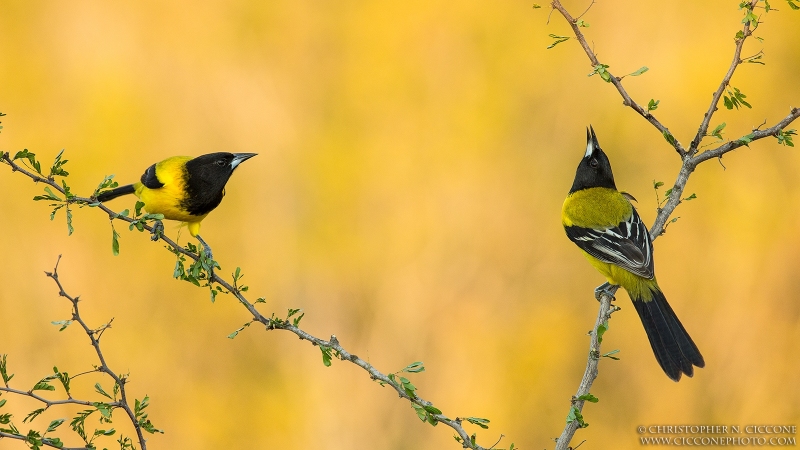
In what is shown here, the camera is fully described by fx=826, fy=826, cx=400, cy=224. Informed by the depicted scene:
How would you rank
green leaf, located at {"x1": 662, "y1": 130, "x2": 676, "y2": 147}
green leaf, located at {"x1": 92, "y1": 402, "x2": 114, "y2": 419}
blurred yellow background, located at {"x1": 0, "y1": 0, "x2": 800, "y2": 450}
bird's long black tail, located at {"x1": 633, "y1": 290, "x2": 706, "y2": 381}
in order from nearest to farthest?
green leaf, located at {"x1": 92, "y1": 402, "x2": 114, "y2": 419} → green leaf, located at {"x1": 662, "y1": 130, "x2": 676, "y2": 147} → bird's long black tail, located at {"x1": 633, "y1": 290, "x2": 706, "y2": 381} → blurred yellow background, located at {"x1": 0, "y1": 0, "x2": 800, "y2": 450}

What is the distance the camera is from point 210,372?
10398 millimetres

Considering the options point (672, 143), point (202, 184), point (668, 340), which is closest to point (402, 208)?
point (202, 184)

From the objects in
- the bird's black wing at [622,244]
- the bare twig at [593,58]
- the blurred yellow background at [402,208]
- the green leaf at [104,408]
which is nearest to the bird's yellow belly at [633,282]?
the bird's black wing at [622,244]

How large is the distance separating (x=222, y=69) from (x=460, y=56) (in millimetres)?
3100

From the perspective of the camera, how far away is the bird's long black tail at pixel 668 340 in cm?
399

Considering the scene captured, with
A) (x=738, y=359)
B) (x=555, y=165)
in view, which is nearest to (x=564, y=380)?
(x=738, y=359)

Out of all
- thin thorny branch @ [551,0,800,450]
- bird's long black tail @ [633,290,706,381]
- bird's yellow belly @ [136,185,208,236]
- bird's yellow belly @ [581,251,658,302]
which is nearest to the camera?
thin thorny branch @ [551,0,800,450]

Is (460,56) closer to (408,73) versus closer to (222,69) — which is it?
(408,73)

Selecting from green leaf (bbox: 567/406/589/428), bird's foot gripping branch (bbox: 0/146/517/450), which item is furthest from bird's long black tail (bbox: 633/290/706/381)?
bird's foot gripping branch (bbox: 0/146/517/450)

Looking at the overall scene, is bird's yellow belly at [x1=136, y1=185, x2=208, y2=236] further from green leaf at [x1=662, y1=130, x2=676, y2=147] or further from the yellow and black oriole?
green leaf at [x1=662, y1=130, x2=676, y2=147]

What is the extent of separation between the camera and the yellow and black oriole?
4.15 metres

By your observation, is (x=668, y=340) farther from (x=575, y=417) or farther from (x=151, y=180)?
(x=151, y=180)

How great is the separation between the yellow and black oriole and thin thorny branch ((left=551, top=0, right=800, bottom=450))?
529 mm

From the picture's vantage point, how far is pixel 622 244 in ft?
15.7
